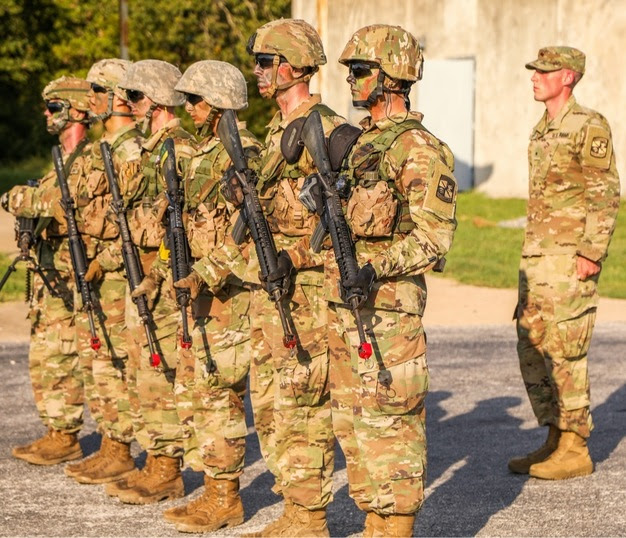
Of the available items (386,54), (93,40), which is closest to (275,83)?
(386,54)

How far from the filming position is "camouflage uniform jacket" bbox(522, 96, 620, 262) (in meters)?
7.49

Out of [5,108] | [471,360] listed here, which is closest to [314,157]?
[471,360]

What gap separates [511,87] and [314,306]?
18307 millimetres

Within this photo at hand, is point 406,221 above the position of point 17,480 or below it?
above

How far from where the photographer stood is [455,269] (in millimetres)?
16719

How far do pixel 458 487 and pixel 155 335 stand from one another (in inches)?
69.2

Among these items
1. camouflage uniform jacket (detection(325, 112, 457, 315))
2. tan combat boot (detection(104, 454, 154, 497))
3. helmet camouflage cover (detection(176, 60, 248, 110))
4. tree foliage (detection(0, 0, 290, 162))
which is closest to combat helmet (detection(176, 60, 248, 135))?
helmet camouflage cover (detection(176, 60, 248, 110))

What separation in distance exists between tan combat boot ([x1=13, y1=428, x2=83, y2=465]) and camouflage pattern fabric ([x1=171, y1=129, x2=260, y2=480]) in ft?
5.24

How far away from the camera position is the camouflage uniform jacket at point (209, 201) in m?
6.66

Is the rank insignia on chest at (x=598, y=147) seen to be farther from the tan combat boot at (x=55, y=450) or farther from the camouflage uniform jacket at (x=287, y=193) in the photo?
the tan combat boot at (x=55, y=450)

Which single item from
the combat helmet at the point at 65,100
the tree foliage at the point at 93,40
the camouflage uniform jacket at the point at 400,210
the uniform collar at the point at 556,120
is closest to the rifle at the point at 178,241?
the camouflage uniform jacket at the point at 400,210

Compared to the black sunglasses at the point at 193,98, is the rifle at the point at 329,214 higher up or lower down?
lower down

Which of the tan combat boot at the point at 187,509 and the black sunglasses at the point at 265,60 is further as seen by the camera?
the tan combat boot at the point at 187,509

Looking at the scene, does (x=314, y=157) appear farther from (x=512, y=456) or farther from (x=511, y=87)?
(x=511, y=87)
